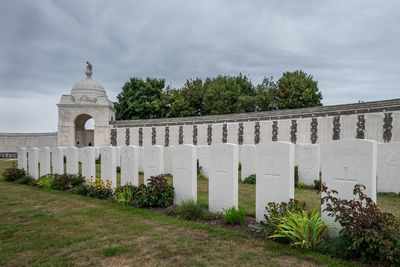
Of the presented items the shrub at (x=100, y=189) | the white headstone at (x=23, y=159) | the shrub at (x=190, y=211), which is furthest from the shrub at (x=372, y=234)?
the white headstone at (x=23, y=159)

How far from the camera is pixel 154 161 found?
27.8 ft

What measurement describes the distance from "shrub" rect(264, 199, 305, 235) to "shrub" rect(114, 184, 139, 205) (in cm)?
441

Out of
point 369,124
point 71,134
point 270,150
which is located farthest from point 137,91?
point 270,150

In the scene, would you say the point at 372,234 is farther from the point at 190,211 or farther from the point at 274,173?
the point at 190,211

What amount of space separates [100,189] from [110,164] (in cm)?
94

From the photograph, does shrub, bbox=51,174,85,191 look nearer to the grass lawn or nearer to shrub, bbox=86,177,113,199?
shrub, bbox=86,177,113,199

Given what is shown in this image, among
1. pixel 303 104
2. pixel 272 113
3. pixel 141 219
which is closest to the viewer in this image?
pixel 141 219

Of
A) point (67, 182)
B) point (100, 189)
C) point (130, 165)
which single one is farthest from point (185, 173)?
point (67, 182)

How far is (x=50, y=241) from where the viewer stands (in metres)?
4.97

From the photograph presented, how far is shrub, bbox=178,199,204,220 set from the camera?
651 cm

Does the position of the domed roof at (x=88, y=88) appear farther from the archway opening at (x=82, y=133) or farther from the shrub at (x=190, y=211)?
the shrub at (x=190, y=211)

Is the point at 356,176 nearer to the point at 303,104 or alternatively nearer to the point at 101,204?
the point at 101,204

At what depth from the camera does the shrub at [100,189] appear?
29.9 ft

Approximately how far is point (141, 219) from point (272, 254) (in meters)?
3.38
